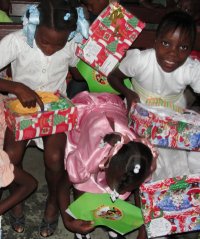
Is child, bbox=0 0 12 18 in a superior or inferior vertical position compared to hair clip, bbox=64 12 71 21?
inferior

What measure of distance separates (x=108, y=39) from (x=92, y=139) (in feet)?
1.91

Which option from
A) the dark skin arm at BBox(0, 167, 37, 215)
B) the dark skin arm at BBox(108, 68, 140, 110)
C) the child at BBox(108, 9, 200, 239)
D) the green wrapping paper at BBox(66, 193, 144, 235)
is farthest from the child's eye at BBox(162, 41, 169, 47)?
the dark skin arm at BBox(0, 167, 37, 215)

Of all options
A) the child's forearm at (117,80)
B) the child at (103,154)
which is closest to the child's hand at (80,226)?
the child at (103,154)

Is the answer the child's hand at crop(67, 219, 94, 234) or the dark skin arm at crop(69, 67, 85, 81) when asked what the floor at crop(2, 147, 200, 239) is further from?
the dark skin arm at crop(69, 67, 85, 81)

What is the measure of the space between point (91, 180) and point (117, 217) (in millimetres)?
212

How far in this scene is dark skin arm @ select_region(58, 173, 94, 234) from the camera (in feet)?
7.16

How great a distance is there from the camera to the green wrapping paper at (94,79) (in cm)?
244

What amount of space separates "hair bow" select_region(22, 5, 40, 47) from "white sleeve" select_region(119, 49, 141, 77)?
528mm

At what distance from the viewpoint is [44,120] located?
2029mm

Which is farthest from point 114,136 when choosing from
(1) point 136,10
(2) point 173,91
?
(1) point 136,10

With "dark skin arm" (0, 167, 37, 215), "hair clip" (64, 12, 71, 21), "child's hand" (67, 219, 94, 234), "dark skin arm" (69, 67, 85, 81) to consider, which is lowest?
"child's hand" (67, 219, 94, 234)

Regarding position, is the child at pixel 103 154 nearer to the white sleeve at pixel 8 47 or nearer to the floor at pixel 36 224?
the floor at pixel 36 224

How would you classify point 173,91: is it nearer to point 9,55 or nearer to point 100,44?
point 100,44

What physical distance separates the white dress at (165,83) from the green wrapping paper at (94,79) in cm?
13
